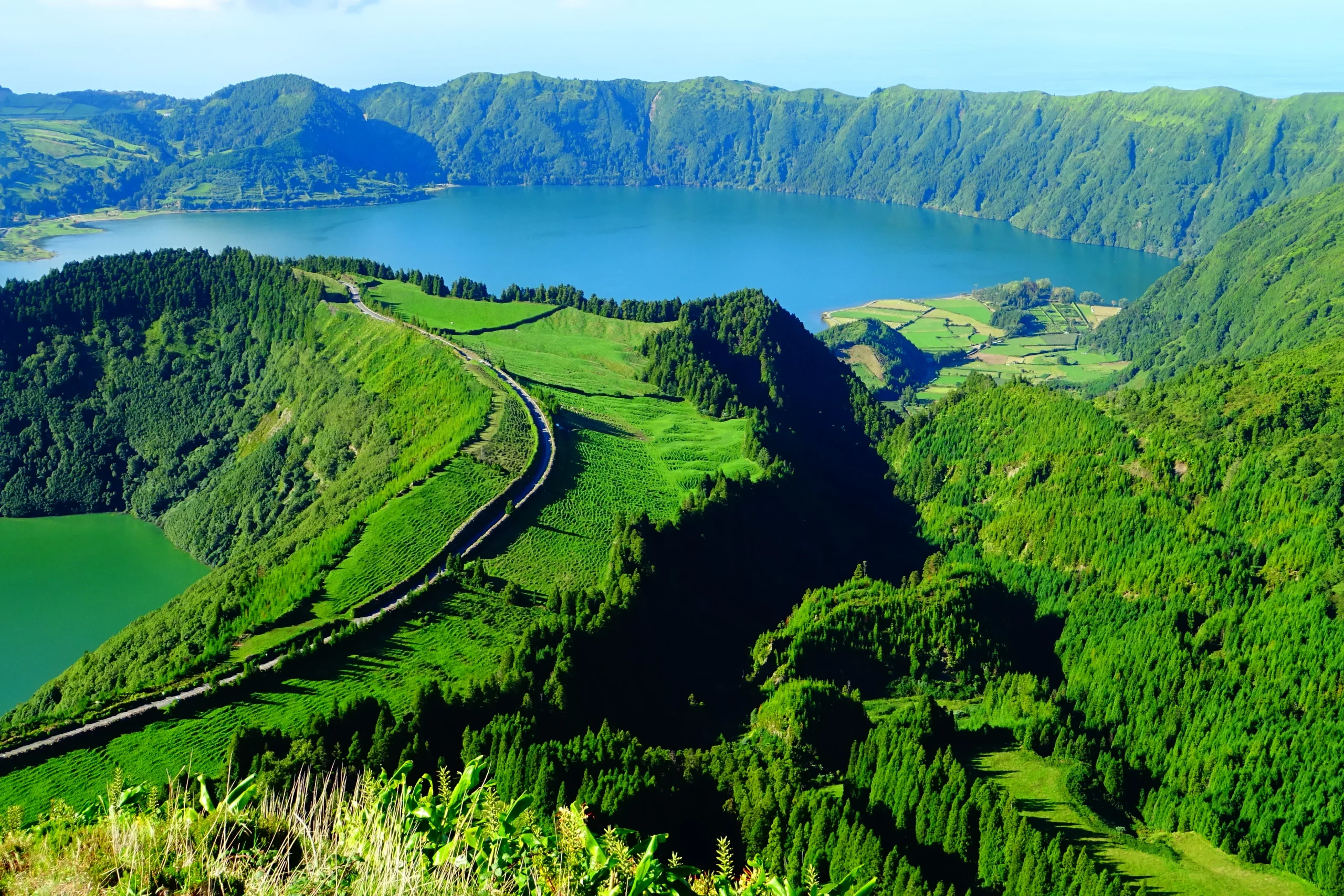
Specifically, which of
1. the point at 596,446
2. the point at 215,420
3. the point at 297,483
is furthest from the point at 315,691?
the point at 215,420

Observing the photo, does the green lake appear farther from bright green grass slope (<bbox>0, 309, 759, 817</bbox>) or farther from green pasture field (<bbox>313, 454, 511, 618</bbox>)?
bright green grass slope (<bbox>0, 309, 759, 817</bbox>)

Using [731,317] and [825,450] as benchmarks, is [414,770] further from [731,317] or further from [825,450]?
[731,317]

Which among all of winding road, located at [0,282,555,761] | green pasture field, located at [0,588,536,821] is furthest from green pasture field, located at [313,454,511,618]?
green pasture field, located at [0,588,536,821]

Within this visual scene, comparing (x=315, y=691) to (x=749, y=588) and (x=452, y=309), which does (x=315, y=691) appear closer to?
(x=749, y=588)

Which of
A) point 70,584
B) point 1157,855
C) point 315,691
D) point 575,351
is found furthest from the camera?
point 575,351

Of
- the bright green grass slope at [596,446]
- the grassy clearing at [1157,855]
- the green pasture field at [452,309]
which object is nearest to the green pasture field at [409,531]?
the bright green grass slope at [596,446]

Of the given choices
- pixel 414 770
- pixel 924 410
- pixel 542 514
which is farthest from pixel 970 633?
pixel 924 410
